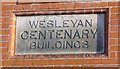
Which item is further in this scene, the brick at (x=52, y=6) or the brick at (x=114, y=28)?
the brick at (x=52, y=6)

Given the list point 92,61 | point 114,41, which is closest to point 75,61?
point 92,61

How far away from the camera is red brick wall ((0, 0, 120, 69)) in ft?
16.9

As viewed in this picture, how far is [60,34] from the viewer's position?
5.33 metres

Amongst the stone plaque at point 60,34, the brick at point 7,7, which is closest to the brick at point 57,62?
the stone plaque at point 60,34

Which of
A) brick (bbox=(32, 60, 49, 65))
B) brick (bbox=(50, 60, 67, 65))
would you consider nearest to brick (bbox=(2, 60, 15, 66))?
brick (bbox=(32, 60, 49, 65))

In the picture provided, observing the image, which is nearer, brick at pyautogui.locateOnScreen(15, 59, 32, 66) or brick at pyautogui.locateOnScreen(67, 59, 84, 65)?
brick at pyautogui.locateOnScreen(67, 59, 84, 65)

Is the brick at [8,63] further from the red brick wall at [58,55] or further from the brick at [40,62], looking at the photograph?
the brick at [40,62]

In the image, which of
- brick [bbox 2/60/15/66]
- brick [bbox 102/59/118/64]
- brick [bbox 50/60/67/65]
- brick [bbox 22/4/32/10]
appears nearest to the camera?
brick [bbox 102/59/118/64]

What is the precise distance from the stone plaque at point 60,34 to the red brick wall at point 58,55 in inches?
2.8

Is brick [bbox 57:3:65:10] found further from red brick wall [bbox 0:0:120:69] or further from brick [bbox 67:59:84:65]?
brick [bbox 67:59:84:65]

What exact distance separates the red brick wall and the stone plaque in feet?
0.24

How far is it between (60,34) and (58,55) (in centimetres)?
29

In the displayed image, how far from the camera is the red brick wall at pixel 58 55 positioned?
5141mm

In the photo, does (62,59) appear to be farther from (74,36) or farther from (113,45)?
(113,45)
